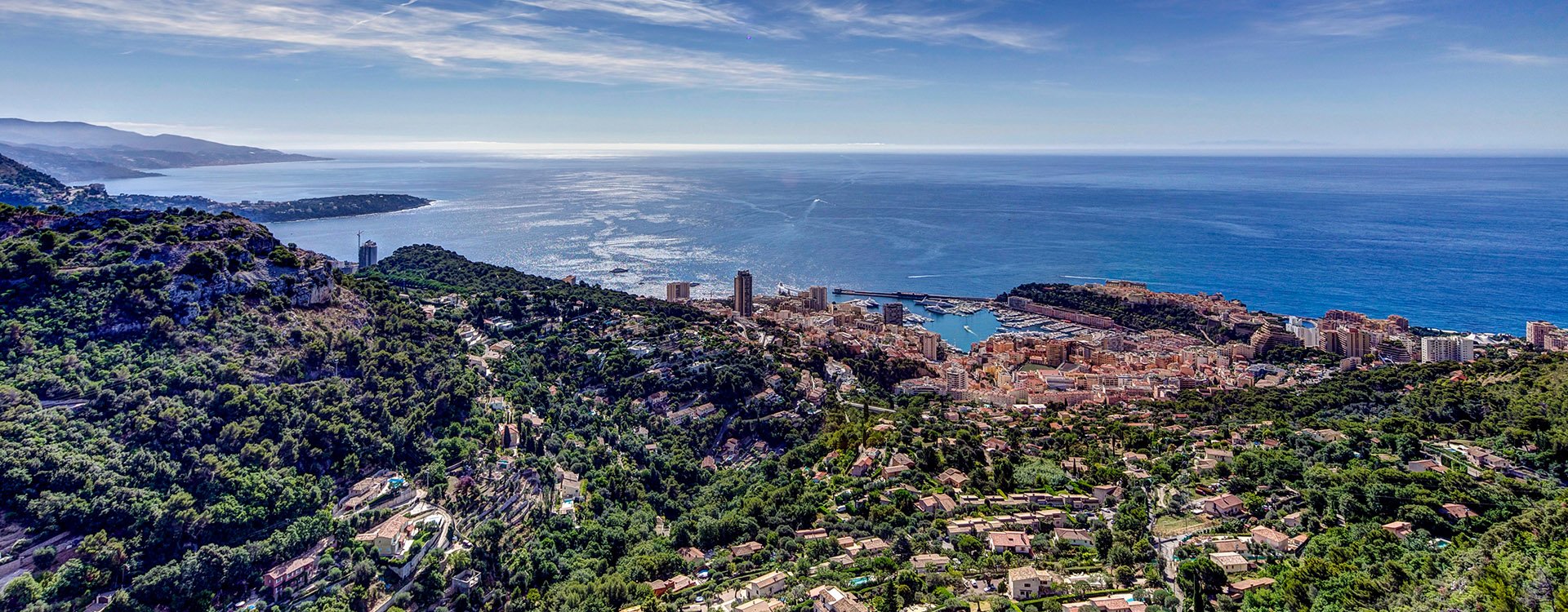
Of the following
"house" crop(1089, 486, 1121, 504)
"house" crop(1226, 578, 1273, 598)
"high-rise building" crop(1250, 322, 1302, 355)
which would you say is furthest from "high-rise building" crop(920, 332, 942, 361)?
"house" crop(1226, 578, 1273, 598)

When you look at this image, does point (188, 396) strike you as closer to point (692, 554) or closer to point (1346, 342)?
point (692, 554)

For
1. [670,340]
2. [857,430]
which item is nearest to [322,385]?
[670,340]

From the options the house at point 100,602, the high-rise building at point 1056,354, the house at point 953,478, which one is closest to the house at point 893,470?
the house at point 953,478

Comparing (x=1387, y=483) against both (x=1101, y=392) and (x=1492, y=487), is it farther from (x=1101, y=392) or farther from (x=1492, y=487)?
(x=1101, y=392)

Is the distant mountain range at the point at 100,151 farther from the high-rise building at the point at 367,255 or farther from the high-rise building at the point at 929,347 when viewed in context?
the high-rise building at the point at 929,347

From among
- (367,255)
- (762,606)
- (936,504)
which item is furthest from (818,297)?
(762,606)

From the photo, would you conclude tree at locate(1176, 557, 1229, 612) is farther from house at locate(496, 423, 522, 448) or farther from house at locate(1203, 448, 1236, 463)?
house at locate(496, 423, 522, 448)
